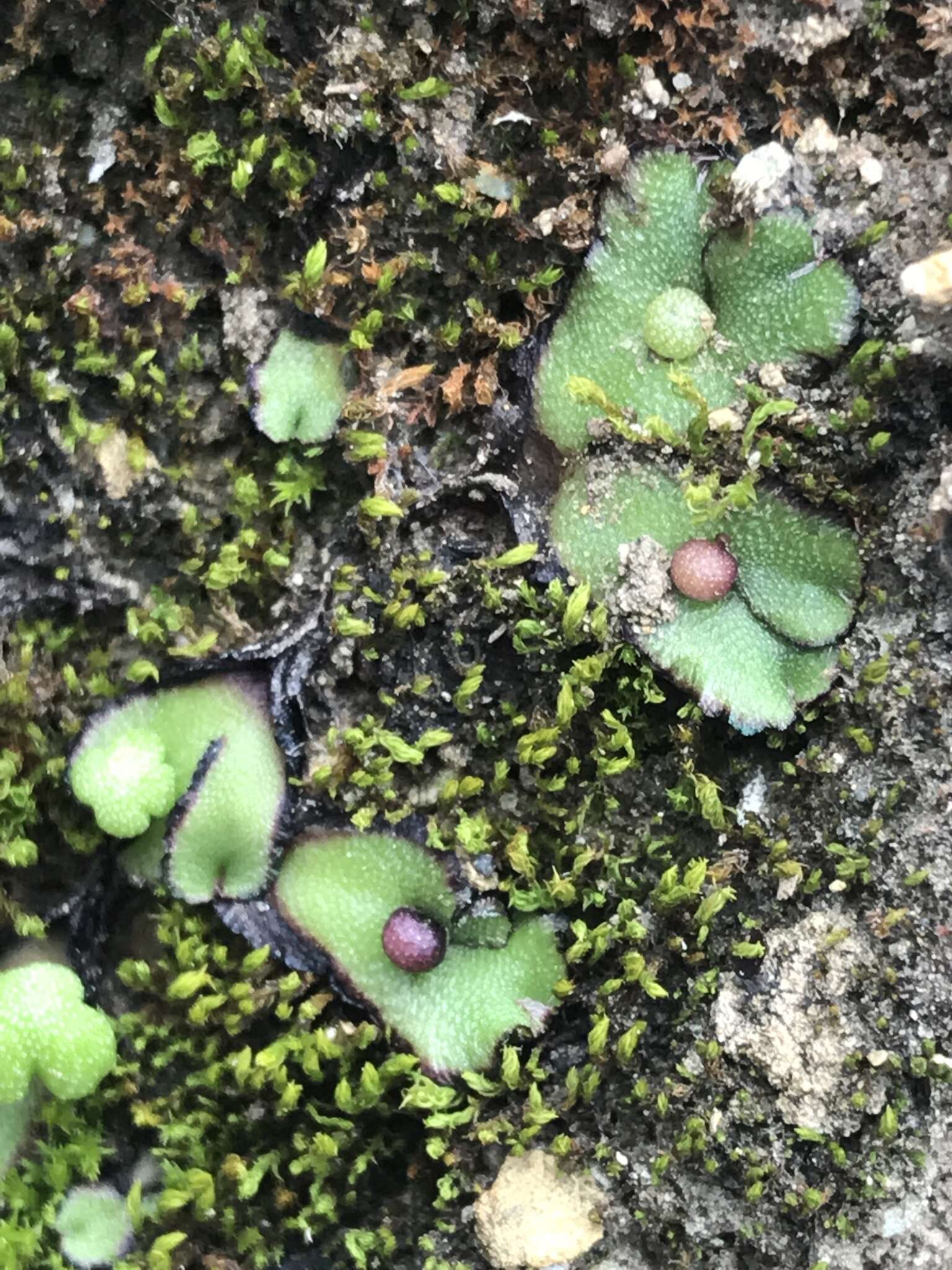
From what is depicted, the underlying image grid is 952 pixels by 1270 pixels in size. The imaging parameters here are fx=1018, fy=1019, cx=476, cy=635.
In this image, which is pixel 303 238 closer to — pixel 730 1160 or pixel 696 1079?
pixel 696 1079

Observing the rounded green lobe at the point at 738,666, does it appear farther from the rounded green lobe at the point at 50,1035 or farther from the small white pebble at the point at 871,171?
the rounded green lobe at the point at 50,1035

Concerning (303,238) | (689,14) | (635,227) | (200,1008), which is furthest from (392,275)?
(200,1008)

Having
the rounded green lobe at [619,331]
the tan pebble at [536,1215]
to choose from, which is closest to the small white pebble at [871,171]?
the rounded green lobe at [619,331]

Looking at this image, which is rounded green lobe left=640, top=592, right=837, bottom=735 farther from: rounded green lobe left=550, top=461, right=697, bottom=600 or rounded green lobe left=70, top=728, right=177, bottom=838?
rounded green lobe left=70, top=728, right=177, bottom=838

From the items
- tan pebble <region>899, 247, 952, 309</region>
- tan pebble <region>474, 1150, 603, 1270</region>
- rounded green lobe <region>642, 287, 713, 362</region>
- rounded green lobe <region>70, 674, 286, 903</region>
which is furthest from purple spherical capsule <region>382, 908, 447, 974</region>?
tan pebble <region>899, 247, 952, 309</region>

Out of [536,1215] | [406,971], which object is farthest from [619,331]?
[536,1215]
